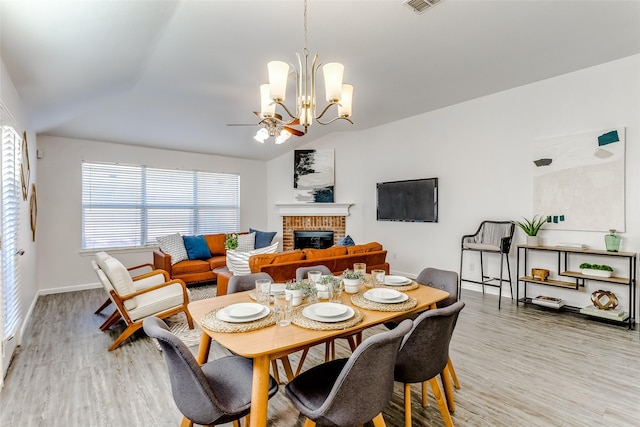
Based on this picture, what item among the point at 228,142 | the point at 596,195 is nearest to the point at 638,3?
the point at 596,195

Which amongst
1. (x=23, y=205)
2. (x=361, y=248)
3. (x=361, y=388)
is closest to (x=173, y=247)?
(x=23, y=205)

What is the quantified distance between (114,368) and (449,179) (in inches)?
199

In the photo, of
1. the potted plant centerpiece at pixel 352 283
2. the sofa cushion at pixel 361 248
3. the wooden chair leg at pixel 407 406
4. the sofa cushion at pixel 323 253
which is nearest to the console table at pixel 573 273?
the sofa cushion at pixel 361 248

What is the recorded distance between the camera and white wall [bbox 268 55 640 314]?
12.0 ft

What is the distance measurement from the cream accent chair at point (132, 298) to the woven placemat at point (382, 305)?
2213mm

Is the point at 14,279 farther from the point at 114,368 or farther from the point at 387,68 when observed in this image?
the point at 387,68

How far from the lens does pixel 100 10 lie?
213 centimetres

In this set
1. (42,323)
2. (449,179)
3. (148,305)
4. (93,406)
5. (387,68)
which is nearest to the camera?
(93,406)

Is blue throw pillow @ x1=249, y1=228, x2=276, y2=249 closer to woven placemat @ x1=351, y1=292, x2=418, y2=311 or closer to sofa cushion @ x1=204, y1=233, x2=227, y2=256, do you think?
sofa cushion @ x1=204, y1=233, x2=227, y2=256

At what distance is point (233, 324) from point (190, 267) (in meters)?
3.96

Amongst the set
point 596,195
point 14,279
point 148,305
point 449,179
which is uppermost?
point 449,179

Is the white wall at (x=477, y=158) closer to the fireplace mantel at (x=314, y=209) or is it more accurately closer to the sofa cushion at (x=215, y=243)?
the fireplace mantel at (x=314, y=209)

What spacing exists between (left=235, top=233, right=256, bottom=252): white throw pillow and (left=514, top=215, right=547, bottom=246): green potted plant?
4.54m

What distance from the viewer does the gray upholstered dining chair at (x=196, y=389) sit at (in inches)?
51.0
